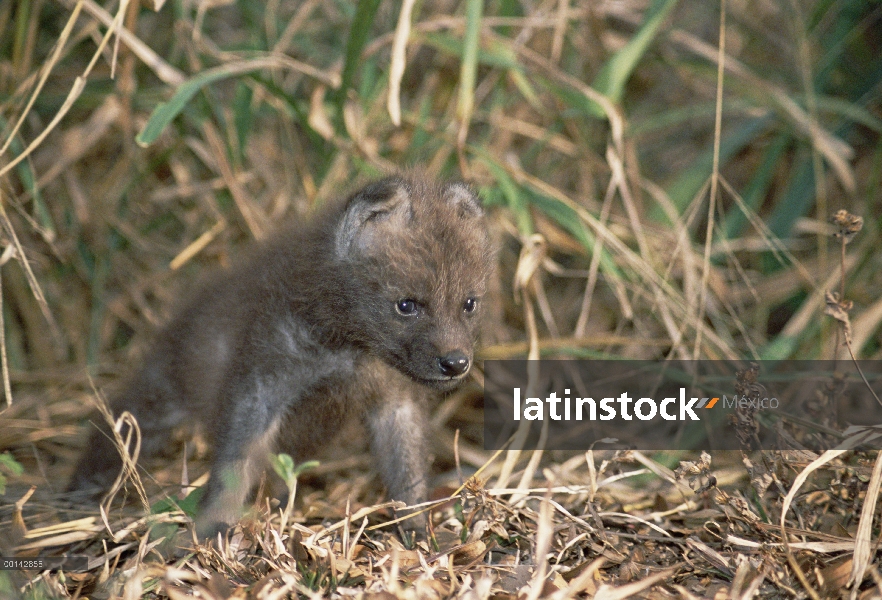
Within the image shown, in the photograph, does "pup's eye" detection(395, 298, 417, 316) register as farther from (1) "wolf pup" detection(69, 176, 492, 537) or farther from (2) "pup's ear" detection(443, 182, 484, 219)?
(2) "pup's ear" detection(443, 182, 484, 219)

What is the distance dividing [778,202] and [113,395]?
3.78 m

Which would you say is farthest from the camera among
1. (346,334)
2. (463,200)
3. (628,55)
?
(628,55)

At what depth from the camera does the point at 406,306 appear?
9.74 feet

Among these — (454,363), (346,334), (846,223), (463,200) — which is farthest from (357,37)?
(846,223)

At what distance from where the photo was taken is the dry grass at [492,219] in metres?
2.93

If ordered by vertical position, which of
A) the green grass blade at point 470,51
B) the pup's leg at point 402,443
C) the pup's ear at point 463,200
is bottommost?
the pup's leg at point 402,443

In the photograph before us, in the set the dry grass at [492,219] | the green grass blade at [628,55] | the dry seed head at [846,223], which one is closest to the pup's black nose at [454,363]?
the dry grass at [492,219]

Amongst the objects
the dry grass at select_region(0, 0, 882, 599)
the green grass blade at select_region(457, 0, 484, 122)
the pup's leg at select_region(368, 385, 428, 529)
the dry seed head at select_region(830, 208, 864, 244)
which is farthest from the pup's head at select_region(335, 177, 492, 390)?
the dry seed head at select_region(830, 208, 864, 244)

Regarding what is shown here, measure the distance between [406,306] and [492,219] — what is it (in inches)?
67.7

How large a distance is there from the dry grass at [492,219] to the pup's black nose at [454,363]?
0.40m

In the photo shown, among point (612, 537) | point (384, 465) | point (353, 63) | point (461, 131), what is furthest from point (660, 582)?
point (353, 63)

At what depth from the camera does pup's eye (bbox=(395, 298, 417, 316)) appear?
2965 millimetres

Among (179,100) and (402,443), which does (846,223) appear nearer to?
(402,443)

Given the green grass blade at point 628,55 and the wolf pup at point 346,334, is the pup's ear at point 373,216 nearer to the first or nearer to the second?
the wolf pup at point 346,334
